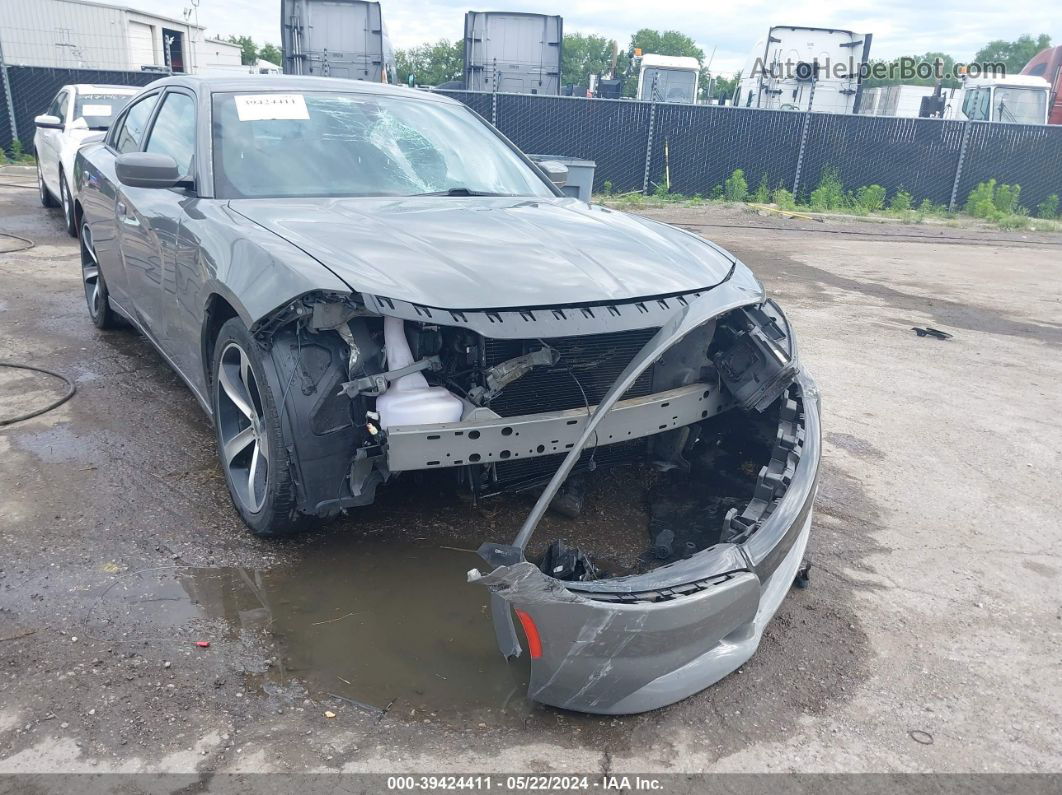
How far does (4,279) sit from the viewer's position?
719cm

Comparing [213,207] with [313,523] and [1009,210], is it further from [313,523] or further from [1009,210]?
[1009,210]

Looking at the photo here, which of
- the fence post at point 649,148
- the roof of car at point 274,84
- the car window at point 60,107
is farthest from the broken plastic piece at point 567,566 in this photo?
the fence post at point 649,148

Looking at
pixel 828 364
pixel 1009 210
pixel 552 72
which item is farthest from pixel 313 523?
pixel 1009 210

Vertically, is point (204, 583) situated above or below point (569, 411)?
below

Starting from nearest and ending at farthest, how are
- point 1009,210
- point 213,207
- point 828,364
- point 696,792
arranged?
point 696,792 < point 213,207 < point 828,364 < point 1009,210

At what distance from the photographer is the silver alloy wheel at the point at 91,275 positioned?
5.58m

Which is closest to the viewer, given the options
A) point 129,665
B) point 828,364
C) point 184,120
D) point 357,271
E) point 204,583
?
point 129,665

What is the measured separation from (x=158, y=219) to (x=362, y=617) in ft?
7.29

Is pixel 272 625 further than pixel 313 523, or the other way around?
pixel 313 523

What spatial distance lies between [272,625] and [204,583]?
38 centimetres

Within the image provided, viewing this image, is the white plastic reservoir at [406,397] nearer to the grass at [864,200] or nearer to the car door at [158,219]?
the car door at [158,219]

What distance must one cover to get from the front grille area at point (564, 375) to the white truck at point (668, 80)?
19934 mm

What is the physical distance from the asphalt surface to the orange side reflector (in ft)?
0.78

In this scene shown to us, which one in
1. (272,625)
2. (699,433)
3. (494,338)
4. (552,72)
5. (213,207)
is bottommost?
(272,625)
